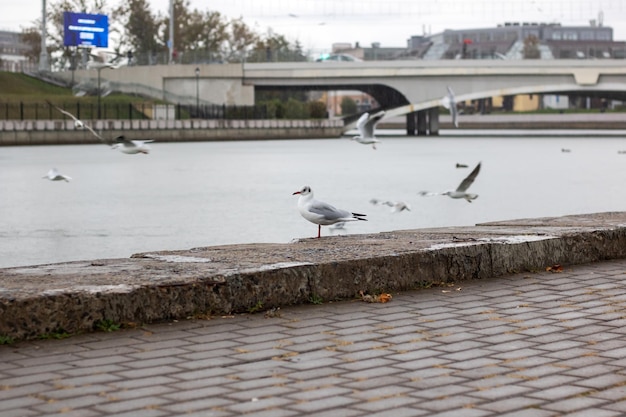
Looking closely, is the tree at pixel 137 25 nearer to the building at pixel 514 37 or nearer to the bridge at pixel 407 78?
the bridge at pixel 407 78

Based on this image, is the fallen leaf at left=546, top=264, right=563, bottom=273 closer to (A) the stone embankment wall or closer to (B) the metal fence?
(A) the stone embankment wall

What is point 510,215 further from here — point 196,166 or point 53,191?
point 196,166

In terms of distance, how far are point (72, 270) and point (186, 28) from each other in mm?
102417

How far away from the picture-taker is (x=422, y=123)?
95625 mm

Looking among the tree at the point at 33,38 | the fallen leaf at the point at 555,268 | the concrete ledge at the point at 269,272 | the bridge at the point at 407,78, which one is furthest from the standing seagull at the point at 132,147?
the tree at the point at 33,38

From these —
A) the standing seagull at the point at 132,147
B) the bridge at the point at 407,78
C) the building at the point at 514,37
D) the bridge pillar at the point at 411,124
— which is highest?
the building at the point at 514,37

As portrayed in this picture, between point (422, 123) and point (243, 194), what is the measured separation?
2553 inches

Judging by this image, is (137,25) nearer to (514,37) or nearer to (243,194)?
(243,194)

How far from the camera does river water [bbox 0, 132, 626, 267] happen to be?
20.8 m

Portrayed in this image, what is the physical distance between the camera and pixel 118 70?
88312 mm

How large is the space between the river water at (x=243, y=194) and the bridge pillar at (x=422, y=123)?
35.7m

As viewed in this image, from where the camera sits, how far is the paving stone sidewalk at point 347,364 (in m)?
5.09

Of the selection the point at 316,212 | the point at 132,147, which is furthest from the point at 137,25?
the point at 316,212

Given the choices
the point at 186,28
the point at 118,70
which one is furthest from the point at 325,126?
the point at 186,28
